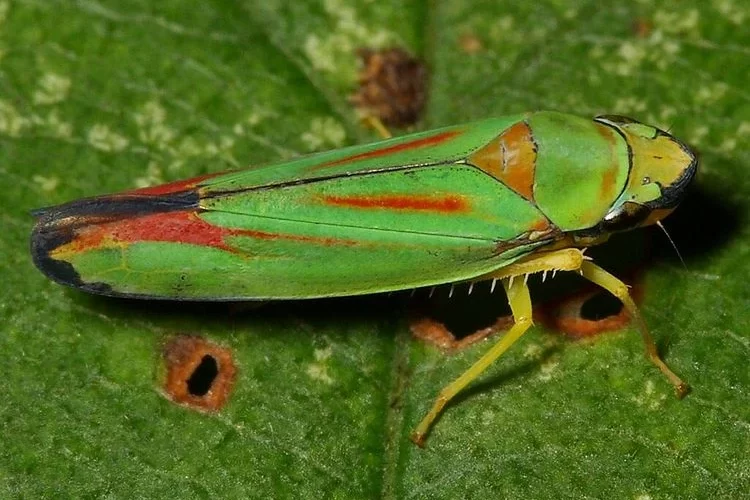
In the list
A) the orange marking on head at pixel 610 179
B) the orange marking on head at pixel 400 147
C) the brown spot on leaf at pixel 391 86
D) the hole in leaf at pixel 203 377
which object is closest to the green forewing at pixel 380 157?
the orange marking on head at pixel 400 147

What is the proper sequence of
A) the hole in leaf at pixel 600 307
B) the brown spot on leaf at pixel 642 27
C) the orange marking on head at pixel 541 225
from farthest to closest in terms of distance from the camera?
1. the brown spot on leaf at pixel 642 27
2. the hole in leaf at pixel 600 307
3. the orange marking on head at pixel 541 225

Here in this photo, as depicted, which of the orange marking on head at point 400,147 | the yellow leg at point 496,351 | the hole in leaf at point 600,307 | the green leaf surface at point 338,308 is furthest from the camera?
the hole in leaf at point 600,307

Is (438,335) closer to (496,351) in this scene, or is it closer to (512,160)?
(496,351)

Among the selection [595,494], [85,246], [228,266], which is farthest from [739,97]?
[85,246]

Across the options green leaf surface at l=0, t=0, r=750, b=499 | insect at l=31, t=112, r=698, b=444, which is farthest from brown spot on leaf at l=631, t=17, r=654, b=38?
insect at l=31, t=112, r=698, b=444

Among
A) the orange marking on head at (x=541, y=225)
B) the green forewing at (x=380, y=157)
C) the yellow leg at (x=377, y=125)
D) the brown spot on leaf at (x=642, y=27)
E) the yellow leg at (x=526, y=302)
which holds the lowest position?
the yellow leg at (x=526, y=302)

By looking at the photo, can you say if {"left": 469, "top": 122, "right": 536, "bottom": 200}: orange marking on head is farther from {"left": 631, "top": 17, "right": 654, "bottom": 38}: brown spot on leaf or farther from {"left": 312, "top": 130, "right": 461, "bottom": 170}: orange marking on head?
{"left": 631, "top": 17, "right": 654, "bottom": 38}: brown spot on leaf

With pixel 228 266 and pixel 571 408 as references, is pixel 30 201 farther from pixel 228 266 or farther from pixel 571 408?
pixel 571 408

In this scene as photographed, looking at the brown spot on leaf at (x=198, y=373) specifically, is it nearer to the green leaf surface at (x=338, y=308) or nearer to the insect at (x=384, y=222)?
the green leaf surface at (x=338, y=308)
